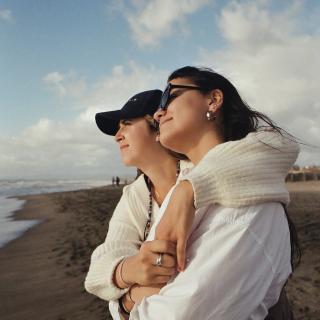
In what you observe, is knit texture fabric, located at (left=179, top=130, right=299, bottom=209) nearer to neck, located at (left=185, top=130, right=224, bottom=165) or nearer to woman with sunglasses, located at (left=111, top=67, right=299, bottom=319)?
woman with sunglasses, located at (left=111, top=67, right=299, bottom=319)

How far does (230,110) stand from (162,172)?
668mm

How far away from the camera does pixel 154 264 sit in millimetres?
1409

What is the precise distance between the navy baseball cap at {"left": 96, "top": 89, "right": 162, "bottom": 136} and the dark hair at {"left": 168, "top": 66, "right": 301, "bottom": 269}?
0.47m

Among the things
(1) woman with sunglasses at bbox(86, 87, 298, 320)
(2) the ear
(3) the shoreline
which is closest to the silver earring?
(2) the ear

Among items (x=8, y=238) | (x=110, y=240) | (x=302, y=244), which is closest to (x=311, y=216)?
(x=302, y=244)

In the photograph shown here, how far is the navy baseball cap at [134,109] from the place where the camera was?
2.40m

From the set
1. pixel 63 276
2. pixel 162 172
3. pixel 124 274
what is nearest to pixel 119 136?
pixel 162 172

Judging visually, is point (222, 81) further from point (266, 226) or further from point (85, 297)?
point (85, 297)

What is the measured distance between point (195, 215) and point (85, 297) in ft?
17.5

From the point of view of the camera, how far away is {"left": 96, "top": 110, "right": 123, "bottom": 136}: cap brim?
242 cm

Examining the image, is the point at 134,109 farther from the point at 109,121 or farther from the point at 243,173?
the point at 243,173

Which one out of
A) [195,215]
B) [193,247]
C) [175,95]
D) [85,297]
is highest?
[175,95]

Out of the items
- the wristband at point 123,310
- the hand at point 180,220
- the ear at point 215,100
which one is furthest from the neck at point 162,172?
the hand at point 180,220

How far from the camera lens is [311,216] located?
1303 cm
